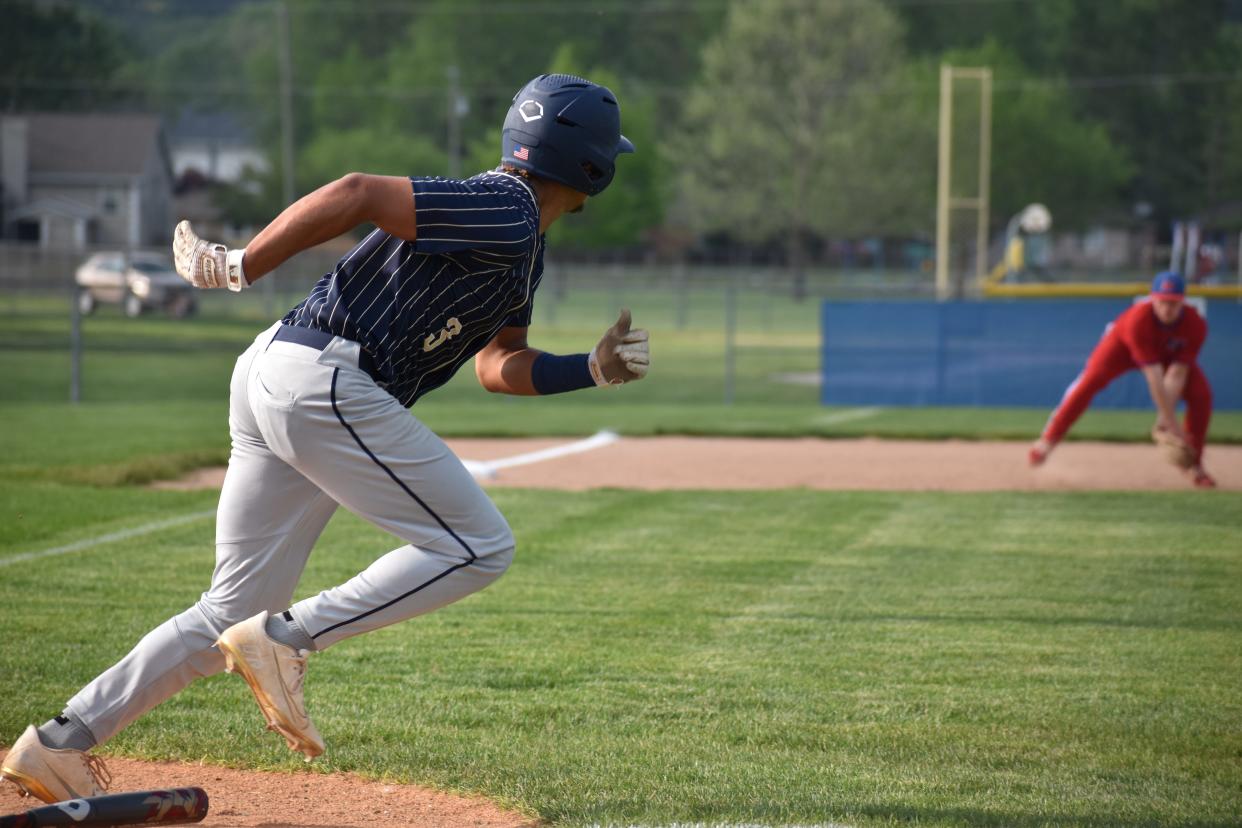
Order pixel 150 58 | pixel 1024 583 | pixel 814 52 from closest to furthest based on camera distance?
1. pixel 1024 583
2. pixel 814 52
3. pixel 150 58

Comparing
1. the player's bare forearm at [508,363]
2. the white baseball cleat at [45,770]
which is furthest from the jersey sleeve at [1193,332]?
the white baseball cleat at [45,770]

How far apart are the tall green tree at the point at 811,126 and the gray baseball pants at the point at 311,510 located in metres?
61.7

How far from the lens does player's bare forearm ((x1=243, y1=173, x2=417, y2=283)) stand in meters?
3.56

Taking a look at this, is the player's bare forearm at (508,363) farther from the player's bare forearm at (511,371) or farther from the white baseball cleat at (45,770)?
the white baseball cleat at (45,770)

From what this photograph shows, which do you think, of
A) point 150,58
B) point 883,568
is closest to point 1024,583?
point 883,568

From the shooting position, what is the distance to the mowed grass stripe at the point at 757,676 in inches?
175

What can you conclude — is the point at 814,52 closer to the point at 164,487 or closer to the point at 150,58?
the point at 150,58

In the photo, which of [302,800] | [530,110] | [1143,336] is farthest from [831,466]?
[530,110]

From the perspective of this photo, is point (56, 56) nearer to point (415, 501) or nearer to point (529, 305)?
point (529, 305)

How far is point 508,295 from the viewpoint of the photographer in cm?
397

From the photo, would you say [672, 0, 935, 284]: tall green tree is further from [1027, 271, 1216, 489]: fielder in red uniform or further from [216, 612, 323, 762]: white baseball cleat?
[216, 612, 323, 762]: white baseball cleat

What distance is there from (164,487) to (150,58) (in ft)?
287

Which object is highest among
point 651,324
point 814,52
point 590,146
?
point 814,52

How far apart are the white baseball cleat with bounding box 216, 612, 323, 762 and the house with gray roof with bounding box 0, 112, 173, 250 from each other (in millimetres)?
52073
